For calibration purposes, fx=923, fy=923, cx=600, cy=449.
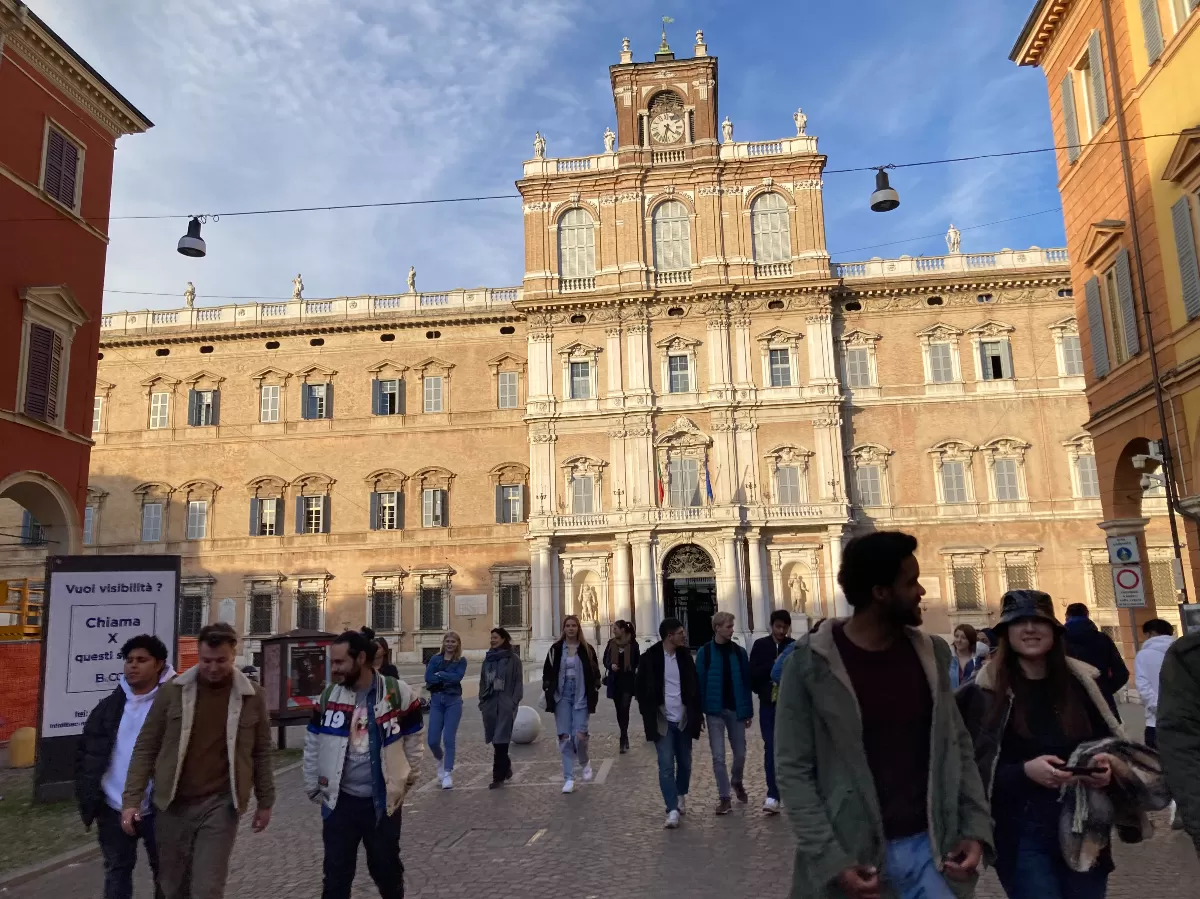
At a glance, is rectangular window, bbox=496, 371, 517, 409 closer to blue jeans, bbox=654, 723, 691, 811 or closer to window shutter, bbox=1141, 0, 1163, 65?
window shutter, bbox=1141, 0, 1163, 65

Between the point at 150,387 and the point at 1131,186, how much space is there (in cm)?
3205

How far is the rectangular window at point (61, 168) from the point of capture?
16141 mm

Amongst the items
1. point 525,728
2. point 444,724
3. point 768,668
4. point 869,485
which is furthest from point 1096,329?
point 869,485

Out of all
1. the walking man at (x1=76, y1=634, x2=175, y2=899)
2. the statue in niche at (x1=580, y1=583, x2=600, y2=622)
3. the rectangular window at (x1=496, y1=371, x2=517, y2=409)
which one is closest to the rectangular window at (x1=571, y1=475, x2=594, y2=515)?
the statue in niche at (x1=580, y1=583, x2=600, y2=622)

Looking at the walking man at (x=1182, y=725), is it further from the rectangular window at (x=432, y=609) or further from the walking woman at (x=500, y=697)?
the rectangular window at (x=432, y=609)

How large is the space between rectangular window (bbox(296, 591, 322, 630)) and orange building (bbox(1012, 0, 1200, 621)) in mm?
24952

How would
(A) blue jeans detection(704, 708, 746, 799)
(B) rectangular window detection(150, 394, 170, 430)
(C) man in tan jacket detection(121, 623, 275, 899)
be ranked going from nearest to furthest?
(C) man in tan jacket detection(121, 623, 275, 899), (A) blue jeans detection(704, 708, 746, 799), (B) rectangular window detection(150, 394, 170, 430)

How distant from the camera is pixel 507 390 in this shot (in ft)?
108

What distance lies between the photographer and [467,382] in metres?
33.0

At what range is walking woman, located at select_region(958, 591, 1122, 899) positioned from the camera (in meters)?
3.40

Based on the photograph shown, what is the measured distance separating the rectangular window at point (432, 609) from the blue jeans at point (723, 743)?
78.6ft

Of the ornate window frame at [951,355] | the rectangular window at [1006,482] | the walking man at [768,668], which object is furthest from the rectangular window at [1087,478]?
the walking man at [768,668]

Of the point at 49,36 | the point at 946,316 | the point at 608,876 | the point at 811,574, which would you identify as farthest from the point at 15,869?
the point at 946,316

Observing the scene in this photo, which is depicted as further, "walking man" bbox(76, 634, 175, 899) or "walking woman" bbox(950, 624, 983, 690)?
"walking woman" bbox(950, 624, 983, 690)
